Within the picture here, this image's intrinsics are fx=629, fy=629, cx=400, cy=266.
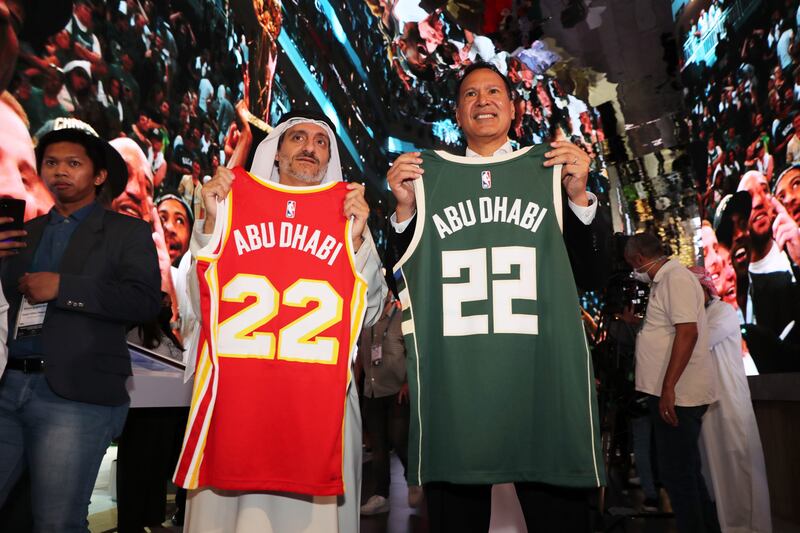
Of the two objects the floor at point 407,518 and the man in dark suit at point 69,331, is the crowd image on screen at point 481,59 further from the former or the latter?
the man in dark suit at point 69,331

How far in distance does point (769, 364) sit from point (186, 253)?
466 centimetres

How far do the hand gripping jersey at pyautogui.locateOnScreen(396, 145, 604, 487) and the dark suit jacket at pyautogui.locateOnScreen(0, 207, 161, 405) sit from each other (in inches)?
39.7

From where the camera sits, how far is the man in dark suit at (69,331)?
2082 mm

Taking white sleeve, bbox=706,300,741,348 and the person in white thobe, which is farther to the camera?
white sleeve, bbox=706,300,741,348

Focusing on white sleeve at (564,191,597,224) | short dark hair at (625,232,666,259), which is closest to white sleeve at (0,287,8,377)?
white sleeve at (564,191,597,224)

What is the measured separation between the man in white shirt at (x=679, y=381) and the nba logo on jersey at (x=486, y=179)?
6.89 feet

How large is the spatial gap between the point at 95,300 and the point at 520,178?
153 centimetres

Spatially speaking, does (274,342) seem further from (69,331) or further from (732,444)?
(732,444)

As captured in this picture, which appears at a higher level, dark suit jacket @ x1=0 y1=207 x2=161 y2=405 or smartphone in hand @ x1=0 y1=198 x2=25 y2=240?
smartphone in hand @ x1=0 y1=198 x2=25 y2=240

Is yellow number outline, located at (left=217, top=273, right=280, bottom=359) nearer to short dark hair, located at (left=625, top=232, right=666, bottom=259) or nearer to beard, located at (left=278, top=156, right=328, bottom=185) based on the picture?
beard, located at (left=278, top=156, right=328, bottom=185)

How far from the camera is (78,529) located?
2.10 metres

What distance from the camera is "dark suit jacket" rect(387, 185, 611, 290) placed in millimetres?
2092

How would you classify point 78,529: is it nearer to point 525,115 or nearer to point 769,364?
point 769,364

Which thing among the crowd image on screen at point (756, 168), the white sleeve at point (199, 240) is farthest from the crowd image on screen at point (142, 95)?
the crowd image on screen at point (756, 168)
